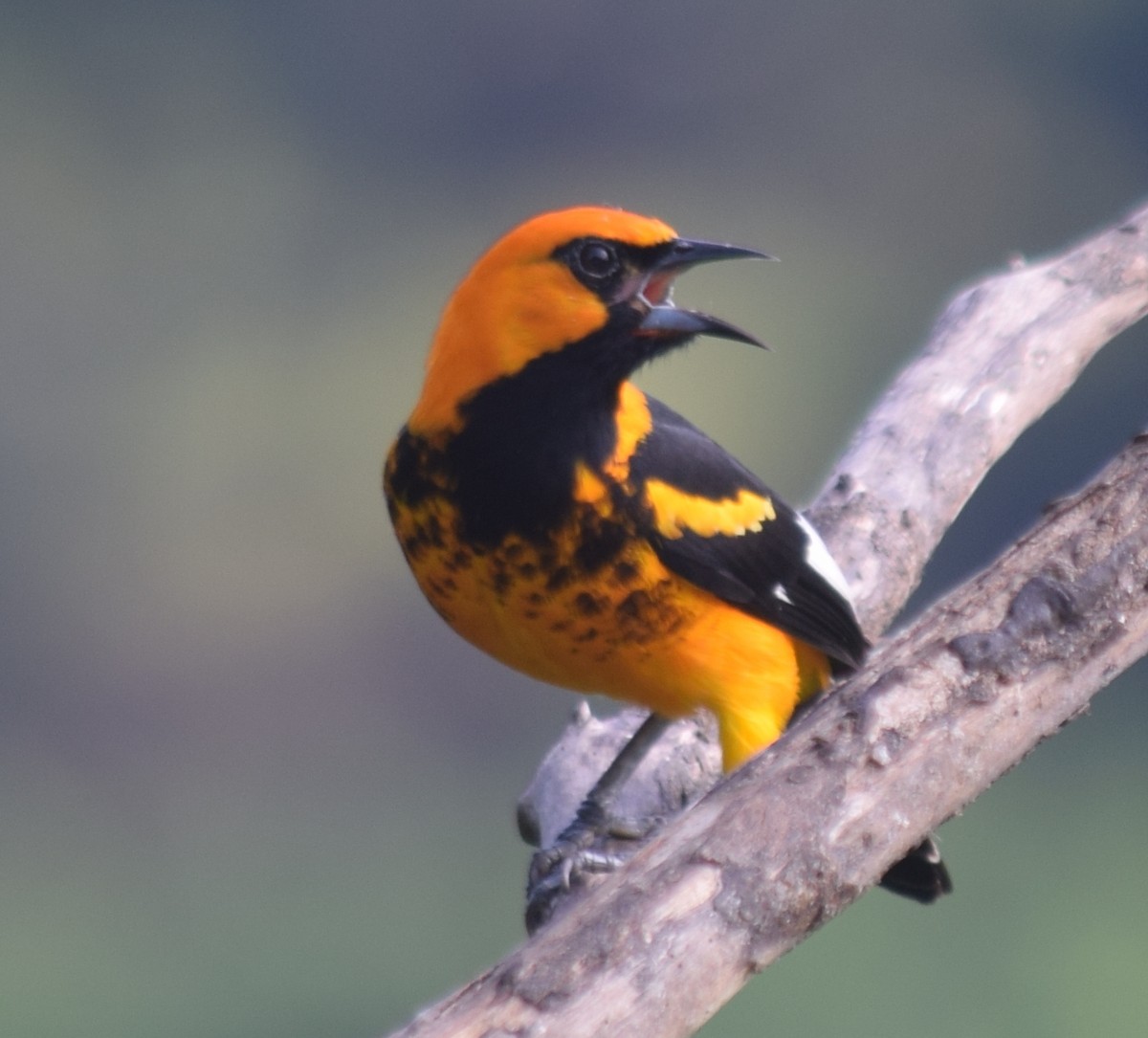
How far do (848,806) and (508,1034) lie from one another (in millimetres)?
341

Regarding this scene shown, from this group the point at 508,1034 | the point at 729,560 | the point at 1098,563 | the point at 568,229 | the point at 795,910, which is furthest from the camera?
the point at 729,560

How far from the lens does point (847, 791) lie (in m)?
1.30

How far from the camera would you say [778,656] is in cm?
186

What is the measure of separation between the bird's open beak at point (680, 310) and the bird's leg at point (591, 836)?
55cm

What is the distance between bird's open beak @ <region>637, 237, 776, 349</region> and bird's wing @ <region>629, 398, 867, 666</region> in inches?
6.1

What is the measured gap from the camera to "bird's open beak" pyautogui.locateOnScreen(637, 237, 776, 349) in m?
1.63

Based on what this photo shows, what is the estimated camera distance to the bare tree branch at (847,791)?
121 cm

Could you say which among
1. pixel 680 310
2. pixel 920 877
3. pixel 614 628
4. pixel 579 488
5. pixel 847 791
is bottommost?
pixel 920 877

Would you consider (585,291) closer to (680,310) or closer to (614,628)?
(680,310)

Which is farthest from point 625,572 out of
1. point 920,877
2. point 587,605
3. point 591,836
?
point 920,877

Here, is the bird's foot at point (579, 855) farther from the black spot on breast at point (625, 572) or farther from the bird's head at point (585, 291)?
the bird's head at point (585, 291)

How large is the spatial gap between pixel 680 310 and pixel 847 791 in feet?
1.90

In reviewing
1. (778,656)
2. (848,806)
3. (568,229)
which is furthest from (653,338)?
(848,806)

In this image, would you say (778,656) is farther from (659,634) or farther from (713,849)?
(713,849)
